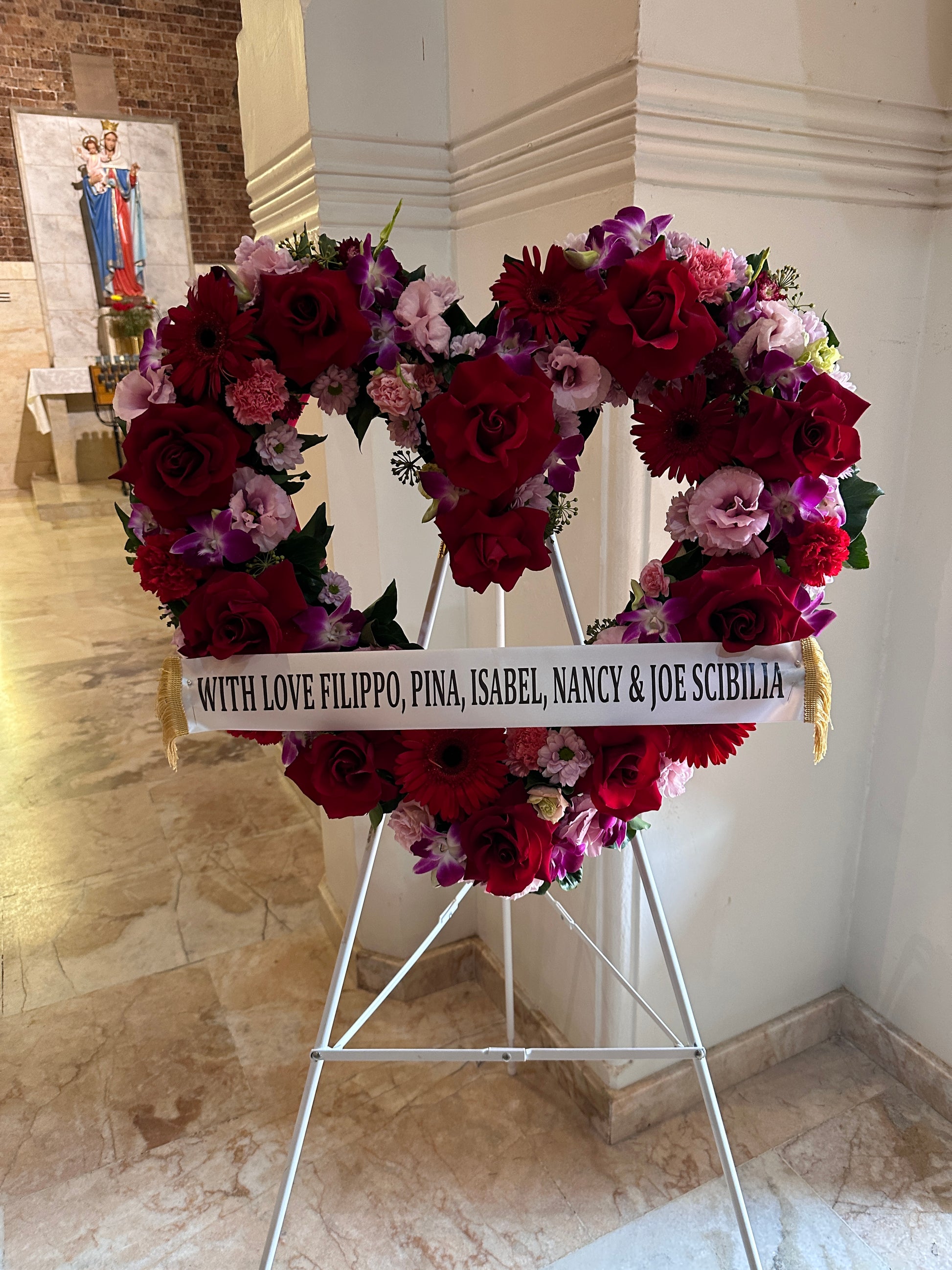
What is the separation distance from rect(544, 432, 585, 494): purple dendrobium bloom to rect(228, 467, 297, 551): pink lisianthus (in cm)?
31

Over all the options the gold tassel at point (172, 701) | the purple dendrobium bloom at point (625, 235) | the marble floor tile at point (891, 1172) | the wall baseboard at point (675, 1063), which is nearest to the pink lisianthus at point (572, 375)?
the purple dendrobium bloom at point (625, 235)

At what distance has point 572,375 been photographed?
102 cm

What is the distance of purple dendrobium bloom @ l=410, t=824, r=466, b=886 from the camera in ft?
3.69

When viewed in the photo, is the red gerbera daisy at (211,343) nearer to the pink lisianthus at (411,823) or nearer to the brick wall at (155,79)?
the pink lisianthus at (411,823)

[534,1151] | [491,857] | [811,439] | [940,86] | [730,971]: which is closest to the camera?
[811,439]

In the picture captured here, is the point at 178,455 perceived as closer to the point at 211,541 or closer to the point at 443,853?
the point at 211,541

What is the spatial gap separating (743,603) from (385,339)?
51 cm

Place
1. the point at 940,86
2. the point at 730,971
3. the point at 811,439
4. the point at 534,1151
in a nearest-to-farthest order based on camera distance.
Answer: the point at 811,439 → the point at 940,86 → the point at 534,1151 → the point at 730,971

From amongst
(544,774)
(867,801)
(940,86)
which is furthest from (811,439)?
(867,801)

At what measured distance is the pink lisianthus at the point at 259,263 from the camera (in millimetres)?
1037

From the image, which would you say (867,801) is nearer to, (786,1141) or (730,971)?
(730,971)

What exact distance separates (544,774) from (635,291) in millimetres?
567

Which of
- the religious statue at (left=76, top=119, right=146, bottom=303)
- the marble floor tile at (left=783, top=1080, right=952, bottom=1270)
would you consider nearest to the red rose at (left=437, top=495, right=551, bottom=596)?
the marble floor tile at (left=783, top=1080, right=952, bottom=1270)

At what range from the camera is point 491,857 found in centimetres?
108
